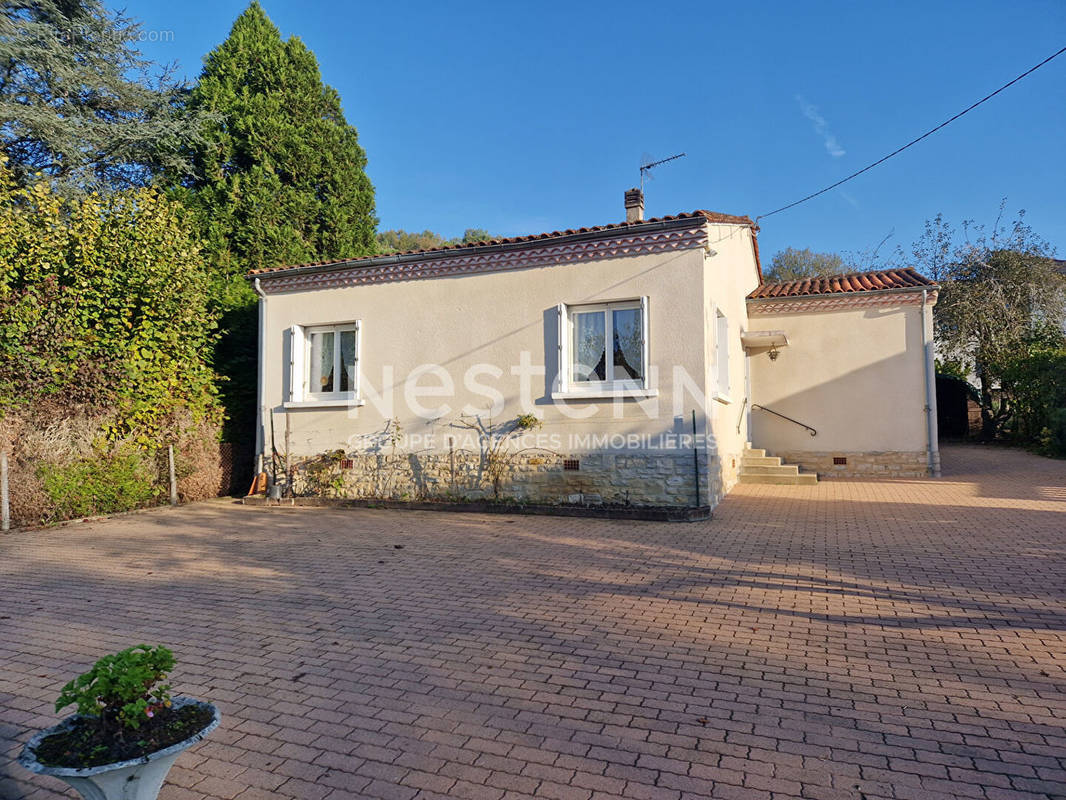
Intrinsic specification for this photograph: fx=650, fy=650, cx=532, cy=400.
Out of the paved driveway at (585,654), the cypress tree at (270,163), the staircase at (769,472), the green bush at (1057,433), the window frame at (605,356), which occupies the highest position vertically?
the cypress tree at (270,163)

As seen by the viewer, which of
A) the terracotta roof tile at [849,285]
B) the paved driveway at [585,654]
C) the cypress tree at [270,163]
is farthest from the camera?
the cypress tree at [270,163]

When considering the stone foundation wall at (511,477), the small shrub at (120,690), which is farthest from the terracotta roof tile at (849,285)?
the small shrub at (120,690)

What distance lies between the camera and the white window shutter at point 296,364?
40.0ft

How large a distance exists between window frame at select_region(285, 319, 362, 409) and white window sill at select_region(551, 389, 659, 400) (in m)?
3.89

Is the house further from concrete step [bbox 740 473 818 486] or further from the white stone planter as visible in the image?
the white stone planter

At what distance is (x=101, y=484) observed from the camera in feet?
33.7

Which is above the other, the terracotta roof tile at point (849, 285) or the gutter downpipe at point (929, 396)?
the terracotta roof tile at point (849, 285)

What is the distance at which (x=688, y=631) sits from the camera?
187 inches

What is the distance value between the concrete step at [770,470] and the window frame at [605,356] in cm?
454

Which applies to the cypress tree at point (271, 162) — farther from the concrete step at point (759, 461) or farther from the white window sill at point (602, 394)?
the concrete step at point (759, 461)

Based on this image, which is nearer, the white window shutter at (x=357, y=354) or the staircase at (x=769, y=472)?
the white window shutter at (x=357, y=354)

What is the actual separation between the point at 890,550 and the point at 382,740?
6.12m

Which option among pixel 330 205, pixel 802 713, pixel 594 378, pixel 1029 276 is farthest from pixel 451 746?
pixel 1029 276

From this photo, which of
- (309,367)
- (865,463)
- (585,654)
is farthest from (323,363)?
(865,463)
